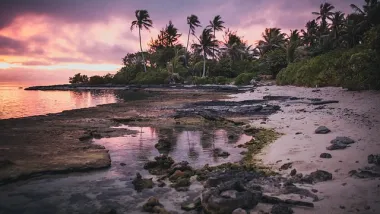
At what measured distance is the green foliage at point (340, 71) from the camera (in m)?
18.2

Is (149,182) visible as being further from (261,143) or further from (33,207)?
(261,143)

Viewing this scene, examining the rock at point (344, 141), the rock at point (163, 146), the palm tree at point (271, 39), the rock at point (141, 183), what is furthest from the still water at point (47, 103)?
the palm tree at point (271, 39)

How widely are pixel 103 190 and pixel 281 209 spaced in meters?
3.88

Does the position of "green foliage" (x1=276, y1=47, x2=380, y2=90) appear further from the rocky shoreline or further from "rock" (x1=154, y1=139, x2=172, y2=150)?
"rock" (x1=154, y1=139, x2=172, y2=150)

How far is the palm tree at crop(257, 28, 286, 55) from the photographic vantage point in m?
63.3

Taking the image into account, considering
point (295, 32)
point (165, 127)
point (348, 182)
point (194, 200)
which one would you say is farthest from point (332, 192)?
point (295, 32)

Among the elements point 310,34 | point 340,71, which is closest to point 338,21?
point 310,34

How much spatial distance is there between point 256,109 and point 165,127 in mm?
6709

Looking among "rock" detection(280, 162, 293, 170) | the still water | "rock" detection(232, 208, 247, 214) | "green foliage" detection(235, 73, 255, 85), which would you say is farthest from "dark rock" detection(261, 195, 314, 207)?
"green foliage" detection(235, 73, 255, 85)

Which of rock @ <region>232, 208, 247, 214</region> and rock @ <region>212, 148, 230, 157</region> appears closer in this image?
rock @ <region>232, 208, 247, 214</region>

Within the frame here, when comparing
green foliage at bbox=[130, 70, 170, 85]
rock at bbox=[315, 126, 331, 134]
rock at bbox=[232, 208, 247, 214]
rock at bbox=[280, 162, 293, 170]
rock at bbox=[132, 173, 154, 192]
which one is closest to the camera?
rock at bbox=[232, 208, 247, 214]

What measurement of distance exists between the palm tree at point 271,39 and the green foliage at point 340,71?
76.3 feet

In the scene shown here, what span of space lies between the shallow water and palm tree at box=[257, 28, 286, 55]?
5753 cm

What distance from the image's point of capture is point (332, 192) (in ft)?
17.3
